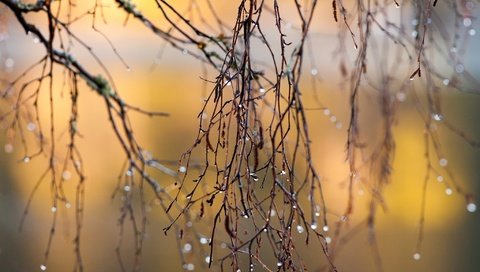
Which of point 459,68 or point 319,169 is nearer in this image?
point 459,68

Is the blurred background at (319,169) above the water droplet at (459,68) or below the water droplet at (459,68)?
above

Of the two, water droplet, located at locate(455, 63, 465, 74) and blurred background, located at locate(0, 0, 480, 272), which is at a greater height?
Result: blurred background, located at locate(0, 0, 480, 272)

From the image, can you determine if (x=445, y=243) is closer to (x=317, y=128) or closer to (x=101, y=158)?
(x=317, y=128)

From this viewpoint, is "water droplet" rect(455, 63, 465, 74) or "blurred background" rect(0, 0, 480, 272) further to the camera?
"blurred background" rect(0, 0, 480, 272)

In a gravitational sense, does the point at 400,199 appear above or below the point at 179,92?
below

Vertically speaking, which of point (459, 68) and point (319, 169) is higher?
point (319, 169)

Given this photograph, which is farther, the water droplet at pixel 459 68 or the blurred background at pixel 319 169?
the blurred background at pixel 319 169

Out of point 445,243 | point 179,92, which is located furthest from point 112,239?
point 445,243

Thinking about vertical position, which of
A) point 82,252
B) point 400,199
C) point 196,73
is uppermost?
point 196,73
